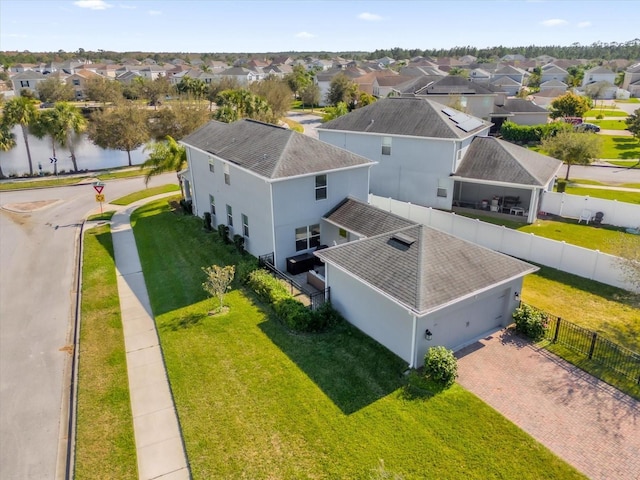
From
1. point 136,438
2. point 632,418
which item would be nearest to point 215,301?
point 136,438

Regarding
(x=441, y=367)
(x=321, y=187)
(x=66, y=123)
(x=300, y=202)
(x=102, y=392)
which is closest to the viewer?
(x=441, y=367)

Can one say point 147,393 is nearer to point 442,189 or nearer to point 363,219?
point 363,219

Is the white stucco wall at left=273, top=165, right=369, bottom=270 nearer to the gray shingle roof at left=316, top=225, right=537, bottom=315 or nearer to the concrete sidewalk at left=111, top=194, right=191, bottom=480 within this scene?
the gray shingle roof at left=316, top=225, right=537, bottom=315

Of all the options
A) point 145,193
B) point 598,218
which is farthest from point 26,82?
point 598,218

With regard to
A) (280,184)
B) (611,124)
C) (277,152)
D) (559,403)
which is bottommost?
(559,403)

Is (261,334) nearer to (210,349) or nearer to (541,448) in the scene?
(210,349)

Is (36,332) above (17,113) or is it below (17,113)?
below

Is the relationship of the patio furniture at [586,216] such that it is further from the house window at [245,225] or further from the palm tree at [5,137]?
the palm tree at [5,137]

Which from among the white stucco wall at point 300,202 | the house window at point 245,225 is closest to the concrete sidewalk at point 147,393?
the house window at point 245,225
